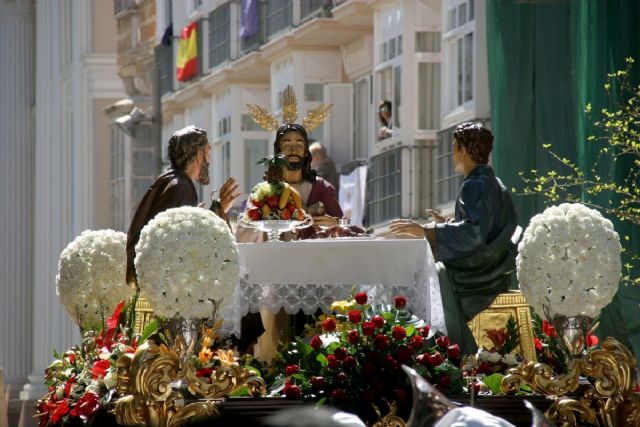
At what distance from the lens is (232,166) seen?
3519 cm

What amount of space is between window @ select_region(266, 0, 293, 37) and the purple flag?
484mm

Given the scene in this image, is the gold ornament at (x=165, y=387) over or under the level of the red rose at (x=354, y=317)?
under

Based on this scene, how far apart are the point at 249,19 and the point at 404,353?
21473 millimetres

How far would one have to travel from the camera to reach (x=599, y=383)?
39.9 ft

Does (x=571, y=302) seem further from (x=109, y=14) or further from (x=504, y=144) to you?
(x=109, y=14)

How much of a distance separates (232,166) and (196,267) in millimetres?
23222

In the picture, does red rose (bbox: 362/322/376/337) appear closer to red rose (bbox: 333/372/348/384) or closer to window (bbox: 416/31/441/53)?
red rose (bbox: 333/372/348/384)

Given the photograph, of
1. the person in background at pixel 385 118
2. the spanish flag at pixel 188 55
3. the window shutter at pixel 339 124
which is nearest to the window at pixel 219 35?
the spanish flag at pixel 188 55

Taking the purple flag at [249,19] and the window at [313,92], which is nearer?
the window at [313,92]

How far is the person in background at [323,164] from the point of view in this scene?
1088 inches

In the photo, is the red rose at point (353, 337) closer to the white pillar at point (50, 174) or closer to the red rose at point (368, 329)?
the red rose at point (368, 329)

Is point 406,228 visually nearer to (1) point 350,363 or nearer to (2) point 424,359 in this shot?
(2) point 424,359

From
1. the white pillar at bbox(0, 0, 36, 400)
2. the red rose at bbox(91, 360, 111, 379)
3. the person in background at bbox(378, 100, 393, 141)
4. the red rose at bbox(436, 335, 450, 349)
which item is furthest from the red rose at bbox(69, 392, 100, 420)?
the white pillar at bbox(0, 0, 36, 400)

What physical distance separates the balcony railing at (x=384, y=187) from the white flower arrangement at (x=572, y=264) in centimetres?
1426
